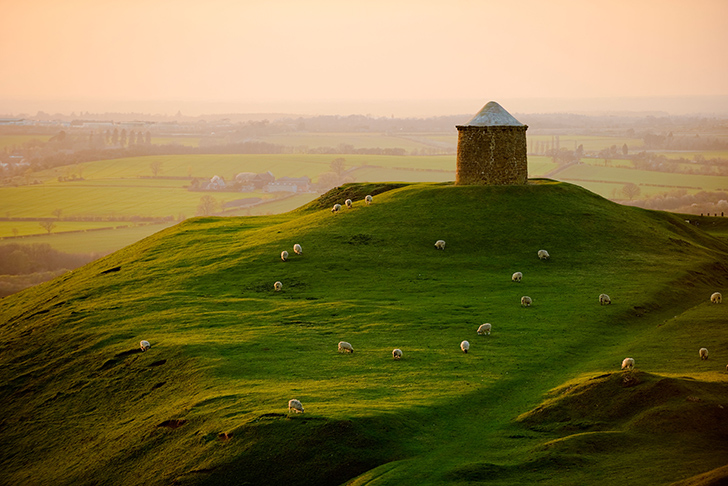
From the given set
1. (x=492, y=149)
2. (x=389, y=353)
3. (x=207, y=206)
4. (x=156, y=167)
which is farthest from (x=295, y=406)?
(x=156, y=167)

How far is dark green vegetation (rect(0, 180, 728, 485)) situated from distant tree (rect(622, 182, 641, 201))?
261 feet

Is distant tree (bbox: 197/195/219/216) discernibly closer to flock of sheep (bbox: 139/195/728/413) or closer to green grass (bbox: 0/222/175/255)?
green grass (bbox: 0/222/175/255)

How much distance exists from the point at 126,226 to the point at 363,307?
322 ft

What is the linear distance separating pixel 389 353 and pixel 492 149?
2760 cm

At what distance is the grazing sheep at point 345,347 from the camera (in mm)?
33719

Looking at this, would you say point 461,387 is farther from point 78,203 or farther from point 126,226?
point 78,203

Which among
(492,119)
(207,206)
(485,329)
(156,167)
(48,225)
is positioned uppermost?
(492,119)

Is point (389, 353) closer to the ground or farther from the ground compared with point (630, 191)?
closer to the ground

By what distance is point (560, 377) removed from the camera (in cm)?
3039

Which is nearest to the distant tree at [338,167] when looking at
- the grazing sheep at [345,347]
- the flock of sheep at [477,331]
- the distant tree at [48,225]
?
the distant tree at [48,225]

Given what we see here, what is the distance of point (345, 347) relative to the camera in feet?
111

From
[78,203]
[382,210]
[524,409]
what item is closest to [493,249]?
[382,210]

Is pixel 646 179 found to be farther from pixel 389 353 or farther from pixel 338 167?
pixel 389 353

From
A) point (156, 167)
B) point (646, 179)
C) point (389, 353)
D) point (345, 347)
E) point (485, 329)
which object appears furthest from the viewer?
point (156, 167)
